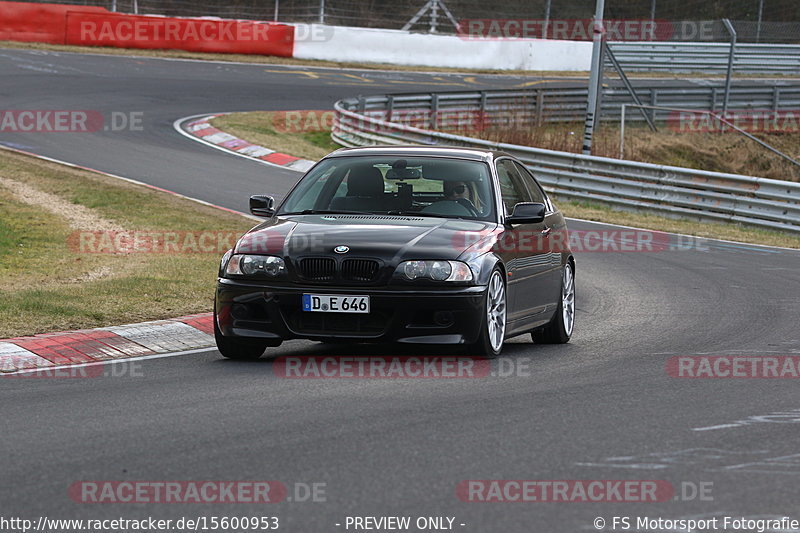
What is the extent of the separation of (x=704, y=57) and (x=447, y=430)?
4620 cm

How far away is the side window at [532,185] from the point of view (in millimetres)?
11164

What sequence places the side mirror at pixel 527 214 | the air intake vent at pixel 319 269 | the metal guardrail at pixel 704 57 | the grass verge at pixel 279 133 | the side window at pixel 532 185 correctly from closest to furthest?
1. the air intake vent at pixel 319 269
2. the side mirror at pixel 527 214
3. the side window at pixel 532 185
4. the grass verge at pixel 279 133
5. the metal guardrail at pixel 704 57

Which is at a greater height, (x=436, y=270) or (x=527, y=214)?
(x=527, y=214)

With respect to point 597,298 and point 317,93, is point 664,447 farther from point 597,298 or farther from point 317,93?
point 317,93

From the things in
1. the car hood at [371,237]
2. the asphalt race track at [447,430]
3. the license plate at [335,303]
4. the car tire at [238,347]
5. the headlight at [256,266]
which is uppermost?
the car hood at [371,237]

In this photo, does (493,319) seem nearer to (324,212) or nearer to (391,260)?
(391,260)

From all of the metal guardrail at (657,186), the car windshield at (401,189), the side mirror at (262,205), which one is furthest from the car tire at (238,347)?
the metal guardrail at (657,186)

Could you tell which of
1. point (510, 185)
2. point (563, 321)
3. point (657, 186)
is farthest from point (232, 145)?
point (510, 185)

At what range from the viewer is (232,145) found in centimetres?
2902

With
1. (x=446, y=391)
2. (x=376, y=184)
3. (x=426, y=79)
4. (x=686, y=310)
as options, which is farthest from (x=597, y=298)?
(x=426, y=79)

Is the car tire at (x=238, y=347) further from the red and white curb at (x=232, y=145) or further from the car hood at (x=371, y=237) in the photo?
the red and white curb at (x=232, y=145)

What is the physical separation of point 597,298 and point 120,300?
5215 mm

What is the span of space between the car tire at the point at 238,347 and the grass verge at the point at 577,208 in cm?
1350

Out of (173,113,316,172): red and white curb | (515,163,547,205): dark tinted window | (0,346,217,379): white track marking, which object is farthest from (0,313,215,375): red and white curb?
(173,113,316,172): red and white curb
